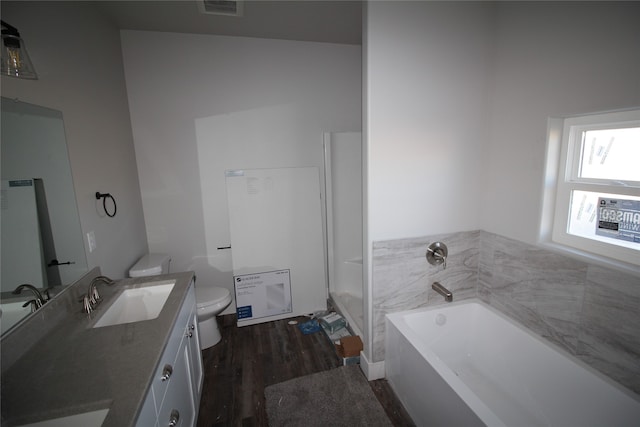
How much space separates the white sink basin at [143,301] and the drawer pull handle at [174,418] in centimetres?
62

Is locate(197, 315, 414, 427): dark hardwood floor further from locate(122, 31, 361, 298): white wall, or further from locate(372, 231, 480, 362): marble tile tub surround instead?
locate(122, 31, 361, 298): white wall

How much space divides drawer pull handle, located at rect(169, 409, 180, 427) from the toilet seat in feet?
3.61

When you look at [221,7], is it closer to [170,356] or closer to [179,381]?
[170,356]

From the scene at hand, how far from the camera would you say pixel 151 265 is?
2326 mm

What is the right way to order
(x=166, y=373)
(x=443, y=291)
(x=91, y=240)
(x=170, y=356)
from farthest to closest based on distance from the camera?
(x=443, y=291) → (x=91, y=240) → (x=170, y=356) → (x=166, y=373)

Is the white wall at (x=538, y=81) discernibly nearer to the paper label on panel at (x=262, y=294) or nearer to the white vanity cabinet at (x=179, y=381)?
the paper label on panel at (x=262, y=294)

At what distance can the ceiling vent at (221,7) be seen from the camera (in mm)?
2031

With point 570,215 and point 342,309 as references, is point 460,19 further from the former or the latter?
point 342,309

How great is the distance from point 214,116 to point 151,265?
56.1 inches

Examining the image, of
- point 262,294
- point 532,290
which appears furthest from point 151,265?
point 532,290

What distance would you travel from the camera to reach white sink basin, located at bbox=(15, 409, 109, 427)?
34.5 inches

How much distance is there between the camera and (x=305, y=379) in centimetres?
213

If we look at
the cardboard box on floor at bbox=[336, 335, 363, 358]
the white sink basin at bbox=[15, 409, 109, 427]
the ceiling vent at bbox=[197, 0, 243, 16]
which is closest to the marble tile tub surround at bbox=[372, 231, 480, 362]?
the cardboard box on floor at bbox=[336, 335, 363, 358]

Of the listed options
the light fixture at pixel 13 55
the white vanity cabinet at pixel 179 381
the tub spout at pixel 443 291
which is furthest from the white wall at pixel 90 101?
the tub spout at pixel 443 291
